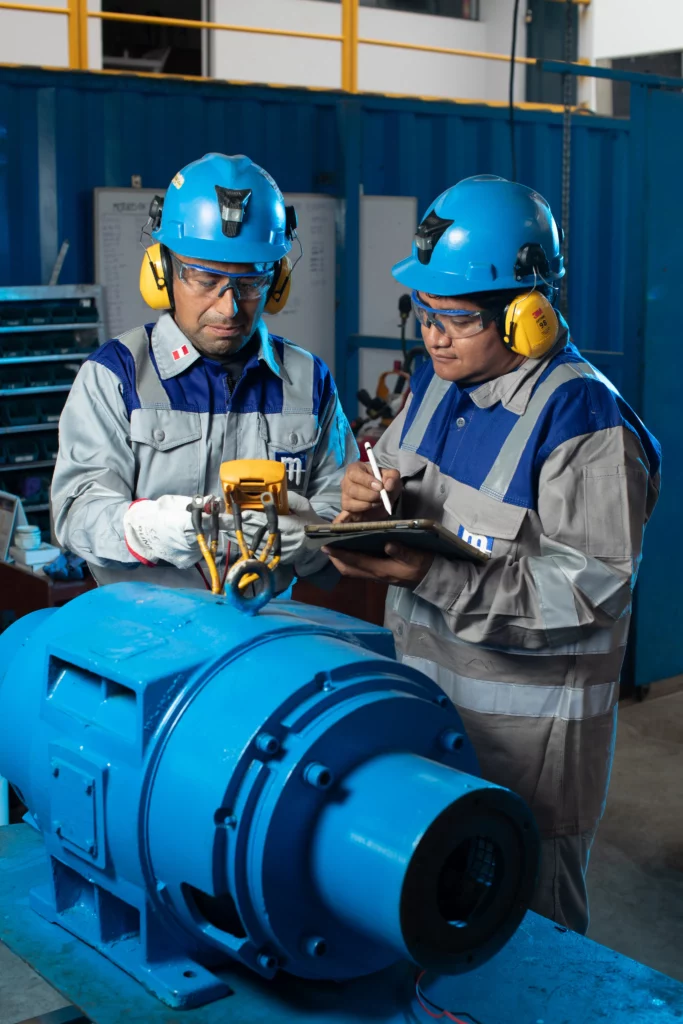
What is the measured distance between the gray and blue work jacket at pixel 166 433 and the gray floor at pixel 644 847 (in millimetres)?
1680

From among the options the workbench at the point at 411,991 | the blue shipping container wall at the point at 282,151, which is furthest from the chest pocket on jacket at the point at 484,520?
the blue shipping container wall at the point at 282,151

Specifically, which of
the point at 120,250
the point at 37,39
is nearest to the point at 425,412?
the point at 120,250

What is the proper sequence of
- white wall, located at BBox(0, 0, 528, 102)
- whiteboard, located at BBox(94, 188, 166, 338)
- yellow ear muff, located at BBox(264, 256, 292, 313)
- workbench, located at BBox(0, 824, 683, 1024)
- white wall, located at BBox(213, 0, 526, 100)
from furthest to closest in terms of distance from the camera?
white wall, located at BBox(213, 0, 526, 100)
white wall, located at BBox(0, 0, 528, 102)
whiteboard, located at BBox(94, 188, 166, 338)
yellow ear muff, located at BBox(264, 256, 292, 313)
workbench, located at BBox(0, 824, 683, 1024)

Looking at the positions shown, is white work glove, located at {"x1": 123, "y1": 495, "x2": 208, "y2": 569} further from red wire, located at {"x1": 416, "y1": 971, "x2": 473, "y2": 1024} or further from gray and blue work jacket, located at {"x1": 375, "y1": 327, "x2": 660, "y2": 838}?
red wire, located at {"x1": 416, "y1": 971, "x2": 473, "y2": 1024}

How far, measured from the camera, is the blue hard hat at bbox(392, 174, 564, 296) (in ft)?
6.24

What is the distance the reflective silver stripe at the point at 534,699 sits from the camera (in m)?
1.85

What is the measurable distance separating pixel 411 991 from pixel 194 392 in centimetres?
117

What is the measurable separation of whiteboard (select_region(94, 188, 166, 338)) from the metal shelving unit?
329 millimetres

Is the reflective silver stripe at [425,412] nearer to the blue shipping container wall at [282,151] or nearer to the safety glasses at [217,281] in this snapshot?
the safety glasses at [217,281]

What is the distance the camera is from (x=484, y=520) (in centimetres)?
185

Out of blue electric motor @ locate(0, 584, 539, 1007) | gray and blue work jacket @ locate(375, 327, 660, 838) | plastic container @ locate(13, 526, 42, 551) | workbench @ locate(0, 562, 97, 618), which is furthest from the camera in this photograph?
plastic container @ locate(13, 526, 42, 551)

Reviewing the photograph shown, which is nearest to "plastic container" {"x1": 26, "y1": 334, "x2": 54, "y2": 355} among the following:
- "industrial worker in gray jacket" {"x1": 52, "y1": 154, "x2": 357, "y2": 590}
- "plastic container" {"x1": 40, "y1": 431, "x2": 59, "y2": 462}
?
"plastic container" {"x1": 40, "y1": 431, "x2": 59, "y2": 462}

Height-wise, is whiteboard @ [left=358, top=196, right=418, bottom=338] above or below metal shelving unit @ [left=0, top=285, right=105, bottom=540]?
above

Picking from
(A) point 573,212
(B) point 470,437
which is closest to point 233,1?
(A) point 573,212
